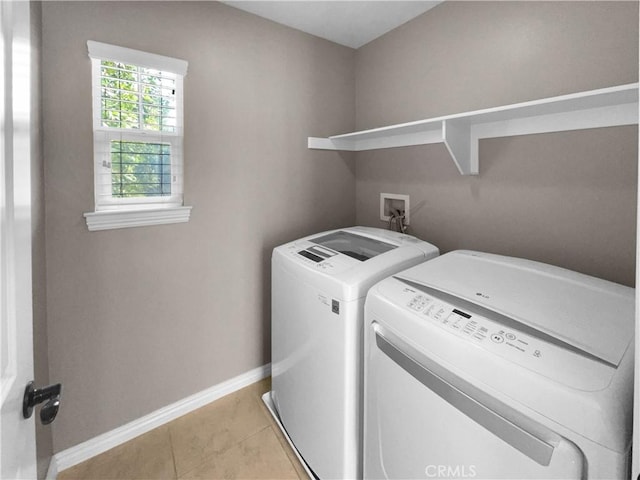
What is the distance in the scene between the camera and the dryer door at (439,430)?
668mm

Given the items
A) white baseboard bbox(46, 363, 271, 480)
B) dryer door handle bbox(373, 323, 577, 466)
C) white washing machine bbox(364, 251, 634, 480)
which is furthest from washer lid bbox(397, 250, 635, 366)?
white baseboard bbox(46, 363, 271, 480)

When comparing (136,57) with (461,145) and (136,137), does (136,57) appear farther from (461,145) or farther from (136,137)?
(461,145)

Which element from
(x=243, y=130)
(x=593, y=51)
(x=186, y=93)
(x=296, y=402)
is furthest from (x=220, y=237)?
(x=593, y=51)

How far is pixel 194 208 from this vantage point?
5.83 ft

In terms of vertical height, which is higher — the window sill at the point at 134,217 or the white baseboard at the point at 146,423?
the window sill at the point at 134,217

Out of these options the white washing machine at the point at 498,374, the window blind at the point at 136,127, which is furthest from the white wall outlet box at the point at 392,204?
the window blind at the point at 136,127

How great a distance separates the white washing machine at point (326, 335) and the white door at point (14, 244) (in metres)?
0.90

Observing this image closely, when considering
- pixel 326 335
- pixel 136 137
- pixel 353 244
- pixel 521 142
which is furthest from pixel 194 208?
pixel 521 142

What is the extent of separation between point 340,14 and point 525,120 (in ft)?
4.09

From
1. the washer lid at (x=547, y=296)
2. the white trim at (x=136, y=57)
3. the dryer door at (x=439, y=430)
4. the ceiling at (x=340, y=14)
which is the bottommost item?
the dryer door at (x=439, y=430)

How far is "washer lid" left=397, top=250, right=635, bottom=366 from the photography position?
29.6 inches

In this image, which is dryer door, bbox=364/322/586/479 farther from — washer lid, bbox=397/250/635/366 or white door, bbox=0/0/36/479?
white door, bbox=0/0/36/479

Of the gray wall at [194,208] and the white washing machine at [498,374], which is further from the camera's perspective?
the gray wall at [194,208]

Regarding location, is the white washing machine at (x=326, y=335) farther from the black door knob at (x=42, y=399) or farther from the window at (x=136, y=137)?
the black door knob at (x=42, y=399)
